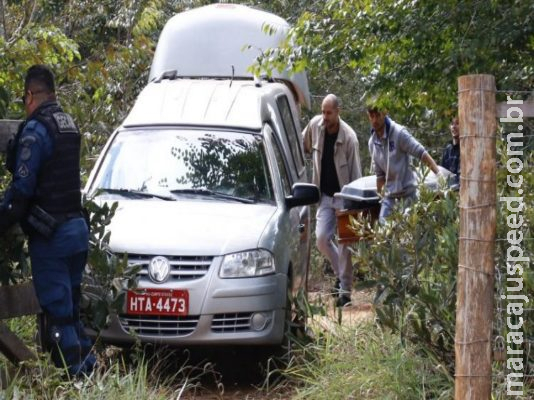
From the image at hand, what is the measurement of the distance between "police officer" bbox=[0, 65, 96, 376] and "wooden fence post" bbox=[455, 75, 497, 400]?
2.47 metres

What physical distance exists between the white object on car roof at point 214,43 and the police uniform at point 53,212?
188 inches

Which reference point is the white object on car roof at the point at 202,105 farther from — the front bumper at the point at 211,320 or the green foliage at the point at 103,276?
the green foliage at the point at 103,276

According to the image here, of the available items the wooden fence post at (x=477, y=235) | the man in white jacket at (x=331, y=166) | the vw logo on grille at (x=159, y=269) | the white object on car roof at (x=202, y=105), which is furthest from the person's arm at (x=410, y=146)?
the wooden fence post at (x=477, y=235)

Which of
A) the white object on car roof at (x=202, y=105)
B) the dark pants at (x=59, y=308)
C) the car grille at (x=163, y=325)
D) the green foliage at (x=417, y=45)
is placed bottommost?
the car grille at (x=163, y=325)

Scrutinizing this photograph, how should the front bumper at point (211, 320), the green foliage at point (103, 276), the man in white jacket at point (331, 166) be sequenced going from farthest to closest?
the man in white jacket at point (331, 166) → the front bumper at point (211, 320) → the green foliage at point (103, 276)

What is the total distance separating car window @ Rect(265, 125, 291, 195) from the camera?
31.5ft

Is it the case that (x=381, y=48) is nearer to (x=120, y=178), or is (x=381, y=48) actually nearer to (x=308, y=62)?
(x=308, y=62)

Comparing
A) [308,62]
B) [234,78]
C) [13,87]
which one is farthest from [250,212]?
[234,78]

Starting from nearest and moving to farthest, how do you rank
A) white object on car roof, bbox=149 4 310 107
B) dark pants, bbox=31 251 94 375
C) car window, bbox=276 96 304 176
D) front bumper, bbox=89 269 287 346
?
dark pants, bbox=31 251 94 375
front bumper, bbox=89 269 287 346
car window, bbox=276 96 304 176
white object on car roof, bbox=149 4 310 107

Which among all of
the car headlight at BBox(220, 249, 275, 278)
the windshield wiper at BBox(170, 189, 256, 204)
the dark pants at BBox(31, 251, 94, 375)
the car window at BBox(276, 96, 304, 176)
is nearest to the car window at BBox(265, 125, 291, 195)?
the windshield wiper at BBox(170, 189, 256, 204)

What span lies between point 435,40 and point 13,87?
3195mm

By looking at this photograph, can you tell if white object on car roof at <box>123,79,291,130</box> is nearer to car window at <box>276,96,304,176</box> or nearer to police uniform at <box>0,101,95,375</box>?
car window at <box>276,96,304,176</box>

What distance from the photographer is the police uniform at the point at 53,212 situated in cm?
671

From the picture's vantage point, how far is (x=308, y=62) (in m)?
9.37
